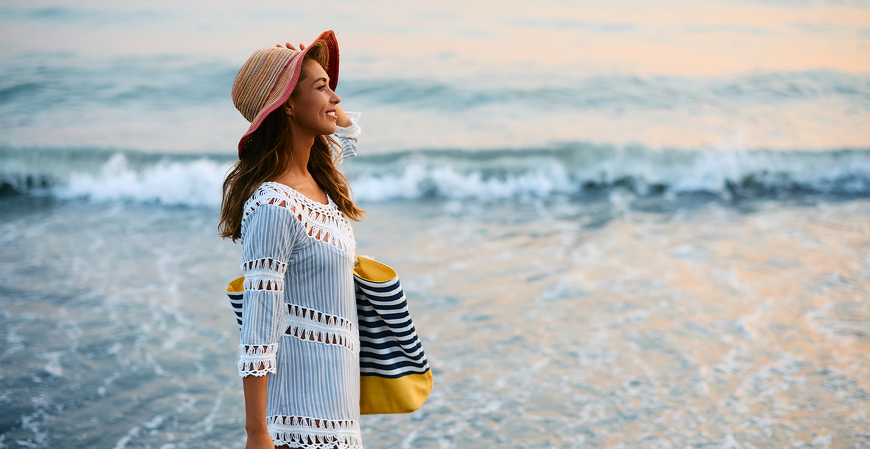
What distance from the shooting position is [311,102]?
6.20 feet

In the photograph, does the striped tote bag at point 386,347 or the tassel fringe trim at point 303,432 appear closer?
the tassel fringe trim at point 303,432

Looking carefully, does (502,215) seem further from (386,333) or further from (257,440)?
(257,440)

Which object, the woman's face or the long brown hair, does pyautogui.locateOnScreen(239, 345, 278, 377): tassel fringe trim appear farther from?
the woman's face

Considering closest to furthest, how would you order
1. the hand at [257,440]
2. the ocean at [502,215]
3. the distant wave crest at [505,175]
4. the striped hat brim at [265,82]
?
the hand at [257,440] < the striped hat brim at [265,82] < the ocean at [502,215] < the distant wave crest at [505,175]

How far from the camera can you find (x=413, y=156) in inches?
424

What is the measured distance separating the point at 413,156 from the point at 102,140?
215 inches

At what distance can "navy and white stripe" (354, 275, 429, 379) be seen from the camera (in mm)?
2033

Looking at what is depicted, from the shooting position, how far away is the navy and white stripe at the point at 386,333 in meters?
2.03

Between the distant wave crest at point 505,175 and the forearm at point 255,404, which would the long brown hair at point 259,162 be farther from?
the distant wave crest at point 505,175

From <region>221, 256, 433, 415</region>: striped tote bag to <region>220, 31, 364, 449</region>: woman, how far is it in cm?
9

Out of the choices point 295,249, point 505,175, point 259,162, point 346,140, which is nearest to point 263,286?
point 295,249

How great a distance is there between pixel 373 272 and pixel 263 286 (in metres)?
0.43

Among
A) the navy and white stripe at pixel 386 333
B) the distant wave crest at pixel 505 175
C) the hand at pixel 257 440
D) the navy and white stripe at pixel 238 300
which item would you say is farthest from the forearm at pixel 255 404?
the distant wave crest at pixel 505 175

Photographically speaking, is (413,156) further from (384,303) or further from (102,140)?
(384,303)
